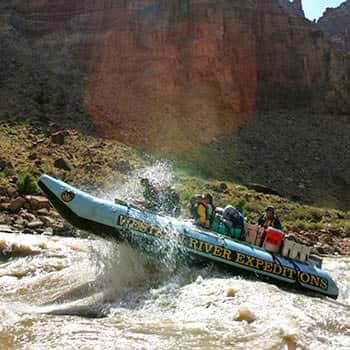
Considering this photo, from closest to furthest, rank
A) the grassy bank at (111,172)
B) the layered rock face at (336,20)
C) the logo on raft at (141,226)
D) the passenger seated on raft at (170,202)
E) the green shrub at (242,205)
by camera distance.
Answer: the logo on raft at (141,226), the passenger seated on raft at (170,202), the grassy bank at (111,172), the green shrub at (242,205), the layered rock face at (336,20)

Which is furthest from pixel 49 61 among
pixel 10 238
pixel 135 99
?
pixel 10 238

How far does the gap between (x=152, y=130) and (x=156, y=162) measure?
358cm

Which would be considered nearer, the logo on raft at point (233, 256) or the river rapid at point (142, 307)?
A: the river rapid at point (142, 307)

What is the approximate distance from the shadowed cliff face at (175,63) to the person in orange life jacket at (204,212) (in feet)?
56.1

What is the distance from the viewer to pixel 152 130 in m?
30.8

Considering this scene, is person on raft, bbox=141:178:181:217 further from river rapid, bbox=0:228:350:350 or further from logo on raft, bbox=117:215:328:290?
river rapid, bbox=0:228:350:350

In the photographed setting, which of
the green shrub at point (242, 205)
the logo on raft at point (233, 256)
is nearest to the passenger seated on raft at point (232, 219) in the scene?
the logo on raft at point (233, 256)

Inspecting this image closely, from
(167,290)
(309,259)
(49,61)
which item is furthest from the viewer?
(49,61)

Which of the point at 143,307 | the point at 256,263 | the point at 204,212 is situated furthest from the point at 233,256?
the point at 143,307

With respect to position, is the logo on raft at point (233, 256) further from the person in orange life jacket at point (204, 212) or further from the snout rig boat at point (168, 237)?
the person in orange life jacket at point (204, 212)

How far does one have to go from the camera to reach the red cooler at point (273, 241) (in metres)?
12.1

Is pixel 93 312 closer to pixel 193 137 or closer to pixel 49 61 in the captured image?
pixel 193 137

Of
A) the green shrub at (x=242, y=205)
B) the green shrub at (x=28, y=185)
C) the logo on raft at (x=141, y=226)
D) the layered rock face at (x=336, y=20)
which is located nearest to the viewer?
the logo on raft at (x=141, y=226)

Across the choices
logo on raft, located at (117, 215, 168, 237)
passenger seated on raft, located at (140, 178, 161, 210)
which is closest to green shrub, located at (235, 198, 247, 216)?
passenger seated on raft, located at (140, 178, 161, 210)
